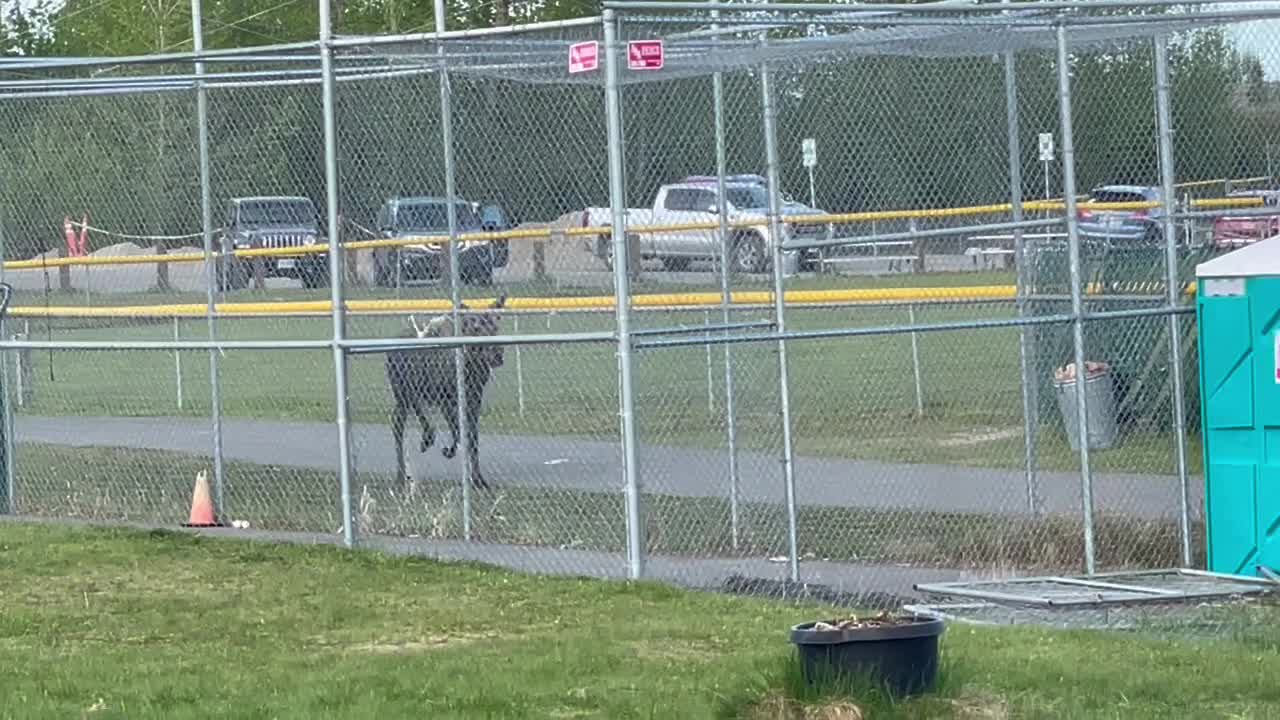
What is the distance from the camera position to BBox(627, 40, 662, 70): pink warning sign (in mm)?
10102

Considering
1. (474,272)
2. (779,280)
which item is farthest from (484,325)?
(779,280)

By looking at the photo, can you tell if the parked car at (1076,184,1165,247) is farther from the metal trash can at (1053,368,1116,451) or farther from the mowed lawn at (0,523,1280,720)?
the mowed lawn at (0,523,1280,720)

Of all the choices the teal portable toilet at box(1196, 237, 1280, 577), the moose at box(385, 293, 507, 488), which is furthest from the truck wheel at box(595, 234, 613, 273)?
the teal portable toilet at box(1196, 237, 1280, 577)

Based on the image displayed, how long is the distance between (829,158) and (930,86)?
2.79 feet

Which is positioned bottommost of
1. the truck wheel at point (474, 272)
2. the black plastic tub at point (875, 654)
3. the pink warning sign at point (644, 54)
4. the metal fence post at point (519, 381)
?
the black plastic tub at point (875, 654)

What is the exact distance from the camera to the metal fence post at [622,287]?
10172 mm

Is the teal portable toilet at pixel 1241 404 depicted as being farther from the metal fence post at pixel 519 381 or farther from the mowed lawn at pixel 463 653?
the metal fence post at pixel 519 381

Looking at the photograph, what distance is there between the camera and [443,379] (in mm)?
13734

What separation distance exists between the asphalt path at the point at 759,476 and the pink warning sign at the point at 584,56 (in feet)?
9.65

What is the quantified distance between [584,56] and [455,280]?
2882mm

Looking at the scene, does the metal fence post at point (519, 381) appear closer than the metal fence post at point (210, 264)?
No

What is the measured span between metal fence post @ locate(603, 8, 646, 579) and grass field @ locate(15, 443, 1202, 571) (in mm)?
1619

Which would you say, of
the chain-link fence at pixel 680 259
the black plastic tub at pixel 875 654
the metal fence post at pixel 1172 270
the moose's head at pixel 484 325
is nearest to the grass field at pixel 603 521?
the chain-link fence at pixel 680 259

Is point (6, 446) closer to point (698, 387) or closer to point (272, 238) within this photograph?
point (272, 238)
